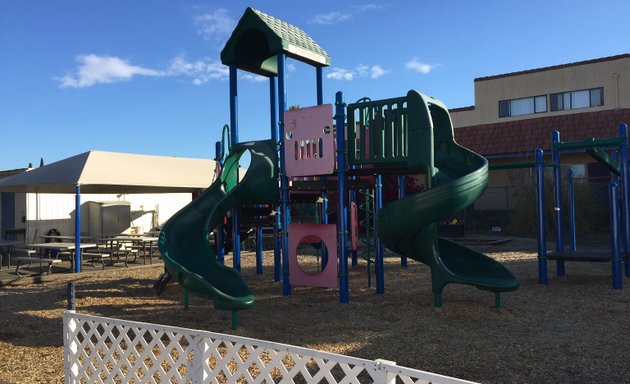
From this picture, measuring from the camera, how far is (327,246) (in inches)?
373

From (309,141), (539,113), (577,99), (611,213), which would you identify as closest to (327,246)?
(309,141)

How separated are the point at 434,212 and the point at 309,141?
2.67 m

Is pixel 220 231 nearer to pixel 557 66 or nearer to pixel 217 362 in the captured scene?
pixel 217 362

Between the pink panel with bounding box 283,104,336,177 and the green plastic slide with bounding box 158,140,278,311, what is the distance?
504mm

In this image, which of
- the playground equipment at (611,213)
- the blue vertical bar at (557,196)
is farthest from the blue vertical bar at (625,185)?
the blue vertical bar at (557,196)

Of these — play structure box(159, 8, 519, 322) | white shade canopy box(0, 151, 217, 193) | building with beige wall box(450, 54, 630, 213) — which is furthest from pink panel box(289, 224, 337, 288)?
building with beige wall box(450, 54, 630, 213)

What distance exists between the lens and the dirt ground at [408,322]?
5.33 m

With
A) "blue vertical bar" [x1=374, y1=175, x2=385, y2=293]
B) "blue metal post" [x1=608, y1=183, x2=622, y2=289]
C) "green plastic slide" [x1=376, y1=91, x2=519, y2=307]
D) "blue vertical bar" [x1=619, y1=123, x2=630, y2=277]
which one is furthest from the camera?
"blue vertical bar" [x1=619, y1=123, x2=630, y2=277]

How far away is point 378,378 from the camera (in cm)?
279

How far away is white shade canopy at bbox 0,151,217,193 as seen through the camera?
1325cm

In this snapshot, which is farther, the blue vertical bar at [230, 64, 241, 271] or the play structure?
the blue vertical bar at [230, 64, 241, 271]

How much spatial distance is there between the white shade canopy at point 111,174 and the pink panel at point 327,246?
5.80m

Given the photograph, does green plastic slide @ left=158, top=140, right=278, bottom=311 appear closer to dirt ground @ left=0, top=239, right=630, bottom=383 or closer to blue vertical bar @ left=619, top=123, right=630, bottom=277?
dirt ground @ left=0, top=239, right=630, bottom=383

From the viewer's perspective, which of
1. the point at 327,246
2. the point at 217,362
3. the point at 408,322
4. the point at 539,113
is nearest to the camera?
the point at 217,362
